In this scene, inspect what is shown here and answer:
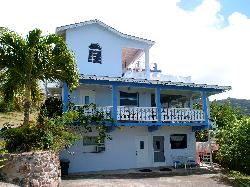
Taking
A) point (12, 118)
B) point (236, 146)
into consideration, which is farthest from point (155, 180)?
point (12, 118)

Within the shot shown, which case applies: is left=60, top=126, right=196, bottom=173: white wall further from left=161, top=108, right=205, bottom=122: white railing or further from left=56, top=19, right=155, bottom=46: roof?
left=56, top=19, right=155, bottom=46: roof

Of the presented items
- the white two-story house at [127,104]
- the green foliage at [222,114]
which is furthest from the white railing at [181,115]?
the green foliage at [222,114]

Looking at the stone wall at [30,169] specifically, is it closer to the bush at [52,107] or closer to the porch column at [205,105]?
the bush at [52,107]

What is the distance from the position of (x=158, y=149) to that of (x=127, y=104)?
4205 millimetres

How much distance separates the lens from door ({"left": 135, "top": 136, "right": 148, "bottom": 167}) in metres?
24.0

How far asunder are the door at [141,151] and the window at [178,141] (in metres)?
2.22

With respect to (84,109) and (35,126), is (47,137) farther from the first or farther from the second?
(84,109)

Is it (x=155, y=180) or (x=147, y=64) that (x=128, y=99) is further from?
(x=155, y=180)

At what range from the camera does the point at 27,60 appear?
630 inches

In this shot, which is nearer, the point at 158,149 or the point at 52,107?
the point at 52,107

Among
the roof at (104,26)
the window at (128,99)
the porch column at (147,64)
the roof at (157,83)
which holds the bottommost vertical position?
the window at (128,99)

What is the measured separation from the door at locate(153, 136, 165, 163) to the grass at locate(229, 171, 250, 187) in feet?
16.8

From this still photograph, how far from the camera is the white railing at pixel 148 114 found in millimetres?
21578

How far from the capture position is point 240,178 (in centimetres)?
2064
